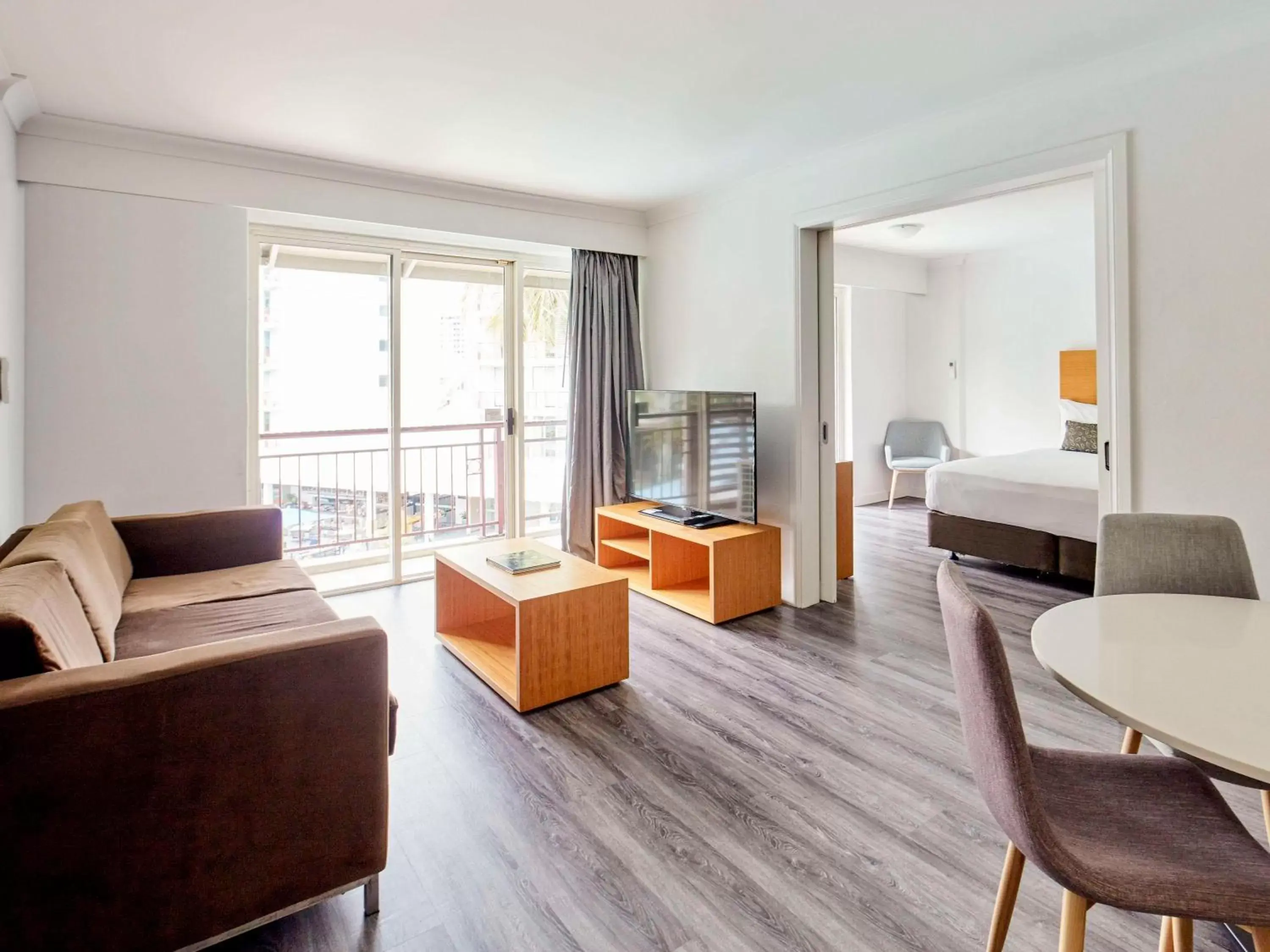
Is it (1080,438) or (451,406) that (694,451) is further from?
(1080,438)

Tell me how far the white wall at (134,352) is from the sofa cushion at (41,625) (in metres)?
1.81

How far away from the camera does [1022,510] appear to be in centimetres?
441

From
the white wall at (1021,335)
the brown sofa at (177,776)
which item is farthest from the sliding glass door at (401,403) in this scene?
the white wall at (1021,335)

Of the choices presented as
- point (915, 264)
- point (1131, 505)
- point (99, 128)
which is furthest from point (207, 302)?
point (915, 264)

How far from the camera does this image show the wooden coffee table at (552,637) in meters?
2.69

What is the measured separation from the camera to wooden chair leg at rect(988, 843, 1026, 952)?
1320 millimetres

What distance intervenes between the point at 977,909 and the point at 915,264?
676 cm

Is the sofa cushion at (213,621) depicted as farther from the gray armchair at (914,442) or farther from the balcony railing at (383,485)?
the gray armchair at (914,442)

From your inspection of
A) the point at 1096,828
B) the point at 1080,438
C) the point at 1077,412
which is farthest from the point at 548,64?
the point at 1077,412

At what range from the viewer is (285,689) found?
4.86 feet

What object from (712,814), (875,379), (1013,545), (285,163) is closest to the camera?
(712,814)

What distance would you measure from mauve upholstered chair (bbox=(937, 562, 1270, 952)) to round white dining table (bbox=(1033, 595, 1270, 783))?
0.18 m

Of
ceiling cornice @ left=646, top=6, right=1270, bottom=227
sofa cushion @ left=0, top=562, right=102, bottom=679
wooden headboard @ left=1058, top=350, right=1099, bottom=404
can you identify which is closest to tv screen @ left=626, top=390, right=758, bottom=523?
ceiling cornice @ left=646, top=6, right=1270, bottom=227

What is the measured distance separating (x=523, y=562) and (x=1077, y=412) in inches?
204
